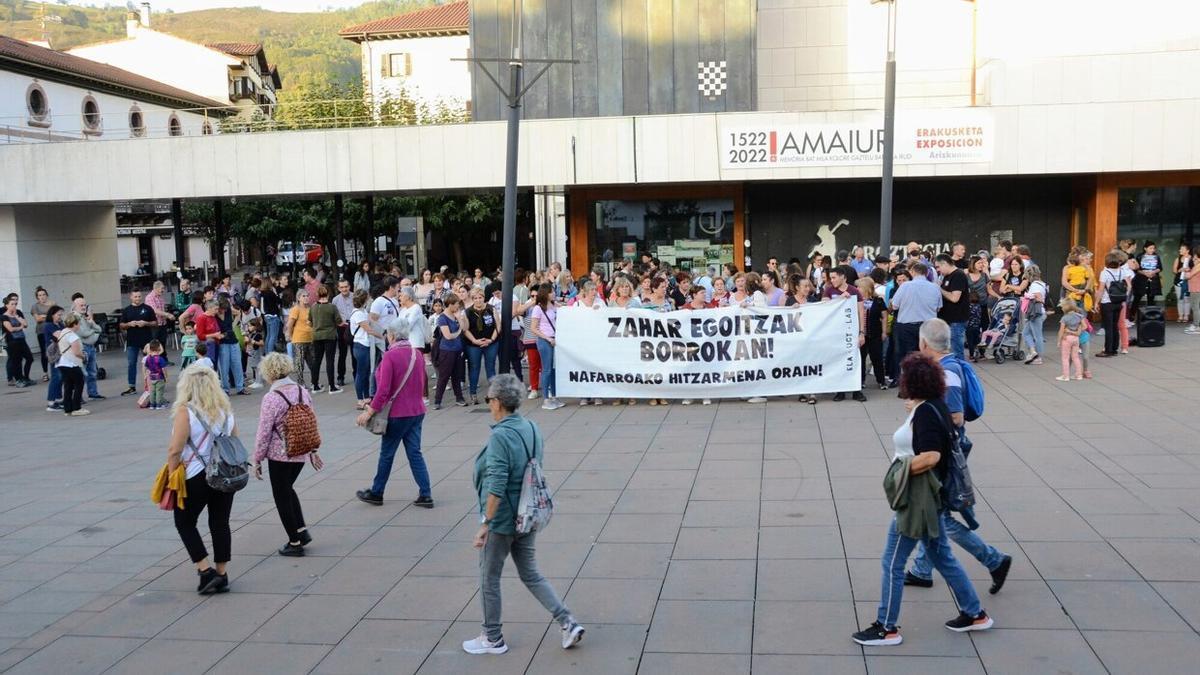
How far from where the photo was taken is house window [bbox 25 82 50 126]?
3516cm

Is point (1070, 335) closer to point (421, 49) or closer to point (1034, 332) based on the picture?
point (1034, 332)

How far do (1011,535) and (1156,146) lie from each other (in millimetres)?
15753

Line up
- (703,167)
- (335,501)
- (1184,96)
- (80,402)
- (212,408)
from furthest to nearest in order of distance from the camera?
1. (703,167)
2. (1184,96)
3. (80,402)
4. (335,501)
5. (212,408)

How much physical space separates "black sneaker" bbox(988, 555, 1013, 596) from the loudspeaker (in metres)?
13.0

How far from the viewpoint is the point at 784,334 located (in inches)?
539

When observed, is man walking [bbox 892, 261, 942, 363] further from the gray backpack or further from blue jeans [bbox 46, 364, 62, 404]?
blue jeans [bbox 46, 364, 62, 404]

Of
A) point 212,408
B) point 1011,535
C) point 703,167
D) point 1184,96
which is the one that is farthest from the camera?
point 703,167

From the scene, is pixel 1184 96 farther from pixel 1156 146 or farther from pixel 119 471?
pixel 119 471

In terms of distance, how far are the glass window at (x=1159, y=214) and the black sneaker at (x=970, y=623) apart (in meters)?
19.1

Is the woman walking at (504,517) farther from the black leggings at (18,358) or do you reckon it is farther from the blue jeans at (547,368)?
the black leggings at (18,358)

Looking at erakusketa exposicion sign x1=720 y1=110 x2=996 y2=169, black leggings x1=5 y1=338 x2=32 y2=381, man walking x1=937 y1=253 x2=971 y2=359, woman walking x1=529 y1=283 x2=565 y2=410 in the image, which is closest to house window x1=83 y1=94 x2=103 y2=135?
black leggings x1=5 y1=338 x2=32 y2=381

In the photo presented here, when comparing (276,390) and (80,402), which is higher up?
(276,390)

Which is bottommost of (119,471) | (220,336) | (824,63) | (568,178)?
(119,471)

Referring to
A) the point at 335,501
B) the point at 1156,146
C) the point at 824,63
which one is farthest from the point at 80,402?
the point at 1156,146
